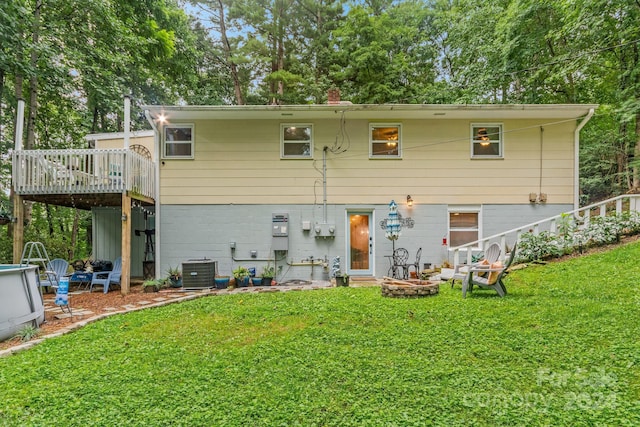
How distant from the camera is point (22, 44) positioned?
8.73m

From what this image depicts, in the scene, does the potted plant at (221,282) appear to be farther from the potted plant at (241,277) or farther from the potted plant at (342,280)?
the potted plant at (342,280)

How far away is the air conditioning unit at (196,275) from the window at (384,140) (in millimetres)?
5362

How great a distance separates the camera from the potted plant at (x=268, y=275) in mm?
8352

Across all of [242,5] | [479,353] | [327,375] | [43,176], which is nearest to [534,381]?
[479,353]

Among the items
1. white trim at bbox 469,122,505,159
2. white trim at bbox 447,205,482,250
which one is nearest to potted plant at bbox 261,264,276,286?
white trim at bbox 447,205,482,250

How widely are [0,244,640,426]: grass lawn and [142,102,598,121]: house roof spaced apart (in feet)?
16.7

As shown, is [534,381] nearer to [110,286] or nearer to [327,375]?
[327,375]

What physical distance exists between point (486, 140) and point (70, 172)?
10.6m

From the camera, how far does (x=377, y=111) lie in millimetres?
8523

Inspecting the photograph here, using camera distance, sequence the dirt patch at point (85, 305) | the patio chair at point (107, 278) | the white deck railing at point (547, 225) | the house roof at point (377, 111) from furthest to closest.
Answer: the house roof at point (377, 111) < the white deck railing at point (547, 225) < the patio chair at point (107, 278) < the dirt patch at point (85, 305)

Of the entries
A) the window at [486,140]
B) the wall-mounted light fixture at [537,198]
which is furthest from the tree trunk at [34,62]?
the wall-mounted light fixture at [537,198]

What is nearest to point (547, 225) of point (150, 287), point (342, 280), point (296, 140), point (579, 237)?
point (579, 237)

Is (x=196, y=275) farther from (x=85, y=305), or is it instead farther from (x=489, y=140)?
(x=489, y=140)

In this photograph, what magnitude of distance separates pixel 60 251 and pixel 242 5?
42.7 ft
